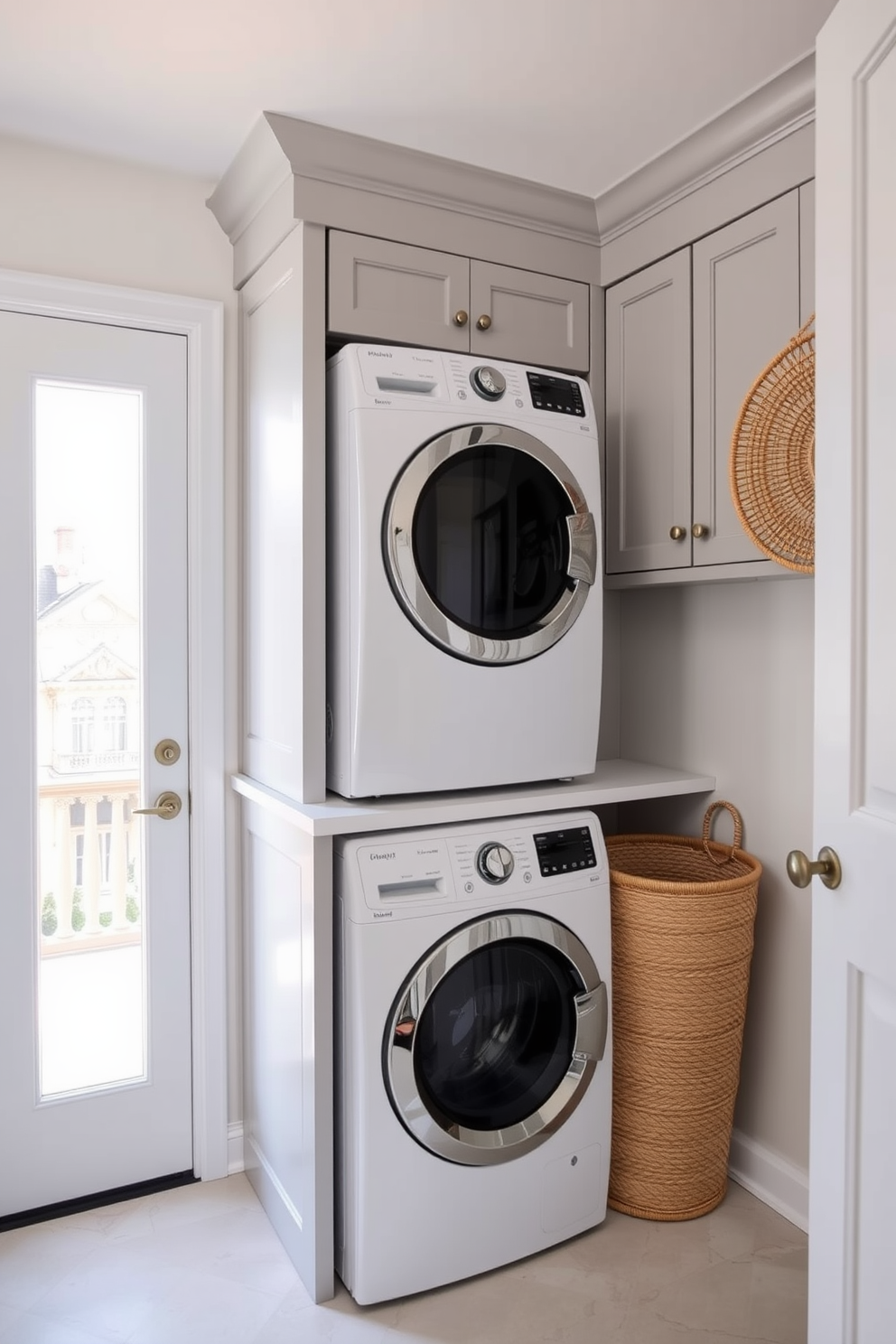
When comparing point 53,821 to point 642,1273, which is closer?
point 642,1273

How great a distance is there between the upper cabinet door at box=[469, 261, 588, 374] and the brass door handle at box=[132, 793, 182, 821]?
129 centimetres

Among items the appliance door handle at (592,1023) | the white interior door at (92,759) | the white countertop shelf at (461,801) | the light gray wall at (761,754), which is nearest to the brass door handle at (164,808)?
the white interior door at (92,759)

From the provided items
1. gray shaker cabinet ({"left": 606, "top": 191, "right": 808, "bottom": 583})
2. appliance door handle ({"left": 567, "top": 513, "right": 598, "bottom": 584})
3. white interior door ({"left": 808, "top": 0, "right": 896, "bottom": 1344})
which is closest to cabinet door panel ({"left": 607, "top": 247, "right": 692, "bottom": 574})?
gray shaker cabinet ({"left": 606, "top": 191, "right": 808, "bottom": 583})

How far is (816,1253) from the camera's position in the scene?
4.21 ft

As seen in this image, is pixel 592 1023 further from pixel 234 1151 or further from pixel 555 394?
pixel 555 394

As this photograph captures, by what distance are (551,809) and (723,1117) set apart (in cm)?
83

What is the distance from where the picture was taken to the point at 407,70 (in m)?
1.77

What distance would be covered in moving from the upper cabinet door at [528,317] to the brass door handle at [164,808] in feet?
4.24

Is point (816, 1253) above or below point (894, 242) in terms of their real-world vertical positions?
below

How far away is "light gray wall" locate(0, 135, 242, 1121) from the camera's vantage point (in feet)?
6.91

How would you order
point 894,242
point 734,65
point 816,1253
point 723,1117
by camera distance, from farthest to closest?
point 723,1117, point 734,65, point 816,1253, point 894,242

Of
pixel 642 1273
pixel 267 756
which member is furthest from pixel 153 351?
pixel 642 1273

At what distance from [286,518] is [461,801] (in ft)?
2.34

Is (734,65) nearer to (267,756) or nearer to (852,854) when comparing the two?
(852,854)
